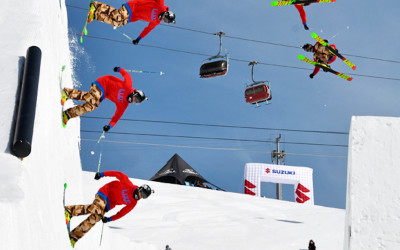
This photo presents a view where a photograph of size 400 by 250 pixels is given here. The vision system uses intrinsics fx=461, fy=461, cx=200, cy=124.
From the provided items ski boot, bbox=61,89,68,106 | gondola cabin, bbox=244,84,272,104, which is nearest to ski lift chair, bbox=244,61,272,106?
gondola cabin, bbox=244,84,272,104

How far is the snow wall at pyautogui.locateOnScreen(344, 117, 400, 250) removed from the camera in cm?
418

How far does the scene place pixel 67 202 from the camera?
7133mm

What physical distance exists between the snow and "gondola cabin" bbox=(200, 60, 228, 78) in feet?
15.4

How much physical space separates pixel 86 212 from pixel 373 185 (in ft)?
13.1

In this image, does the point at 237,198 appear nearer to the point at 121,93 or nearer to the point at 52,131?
the point at 121,93

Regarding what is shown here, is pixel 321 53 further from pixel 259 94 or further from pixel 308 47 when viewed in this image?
pixel 259 94

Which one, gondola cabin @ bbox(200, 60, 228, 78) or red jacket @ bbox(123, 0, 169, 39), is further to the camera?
gondola cabin @ bbox(200, 60, 228, 78)

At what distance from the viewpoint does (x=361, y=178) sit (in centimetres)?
443

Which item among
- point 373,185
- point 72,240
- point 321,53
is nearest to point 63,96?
point 72,240

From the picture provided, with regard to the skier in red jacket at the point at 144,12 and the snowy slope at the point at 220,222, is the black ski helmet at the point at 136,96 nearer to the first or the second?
the skier in red jacket at the point at 144,12

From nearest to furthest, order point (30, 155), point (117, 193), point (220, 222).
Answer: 1. point (30, 155)
2. point (117, 193)
3. point (220, 222)

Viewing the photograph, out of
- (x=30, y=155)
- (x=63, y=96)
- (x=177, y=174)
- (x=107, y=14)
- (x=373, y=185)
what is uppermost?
(x=107, y=14)

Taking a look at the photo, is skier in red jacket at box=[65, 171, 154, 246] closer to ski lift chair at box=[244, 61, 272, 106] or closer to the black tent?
ski lift chair at box=[244, 61, 272, 106]

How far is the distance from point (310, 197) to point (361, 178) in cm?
1977
